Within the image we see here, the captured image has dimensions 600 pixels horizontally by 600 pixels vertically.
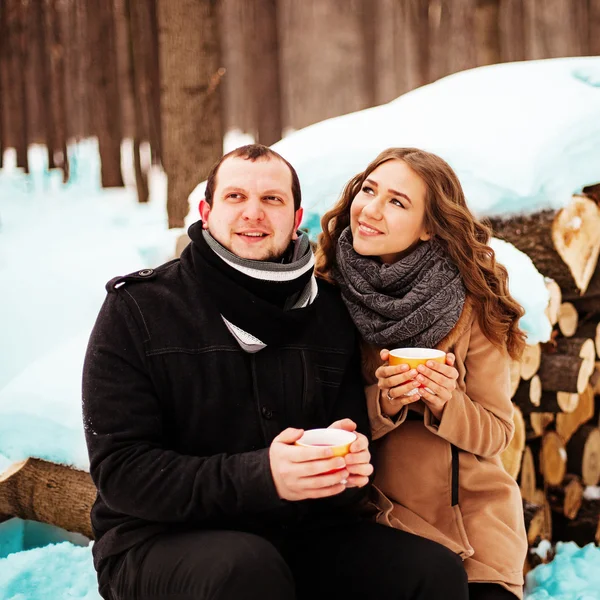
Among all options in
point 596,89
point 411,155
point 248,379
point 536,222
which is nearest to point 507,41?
point 596,89

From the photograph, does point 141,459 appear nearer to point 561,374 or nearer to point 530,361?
point 530,361

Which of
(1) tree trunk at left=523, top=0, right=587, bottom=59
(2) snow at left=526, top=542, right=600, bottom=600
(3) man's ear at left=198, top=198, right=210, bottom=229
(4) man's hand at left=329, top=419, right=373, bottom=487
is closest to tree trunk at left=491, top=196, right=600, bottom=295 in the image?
(2) snow at left=526, top=542, right=600, bottom=600

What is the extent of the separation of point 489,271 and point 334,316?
54 centimetres

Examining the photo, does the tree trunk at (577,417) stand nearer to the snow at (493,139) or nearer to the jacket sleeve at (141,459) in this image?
the snow at (493,139)

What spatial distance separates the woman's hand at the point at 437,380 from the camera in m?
2.03

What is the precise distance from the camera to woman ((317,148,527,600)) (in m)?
2.19

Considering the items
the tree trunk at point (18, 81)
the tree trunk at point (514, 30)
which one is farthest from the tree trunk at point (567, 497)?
the tree trunk at point (514, 30)

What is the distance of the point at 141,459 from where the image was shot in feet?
5.74

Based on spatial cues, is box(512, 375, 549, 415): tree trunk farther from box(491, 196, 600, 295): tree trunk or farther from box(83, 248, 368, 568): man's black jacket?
box(83, 248, 368, 568): man's black jacket

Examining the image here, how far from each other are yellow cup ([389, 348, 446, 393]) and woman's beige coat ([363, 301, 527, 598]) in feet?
0.52

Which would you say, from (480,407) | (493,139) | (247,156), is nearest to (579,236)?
(493,139)

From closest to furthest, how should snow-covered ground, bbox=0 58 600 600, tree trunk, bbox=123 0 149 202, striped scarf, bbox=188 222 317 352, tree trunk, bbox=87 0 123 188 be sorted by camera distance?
striped scarf, bbox=188 222 317 352 → snow-covered ground, bbox=0 58 600 600 → tree trunk, bbox=123 0 149 202 → tree trunk, bbox=87 0 123 188

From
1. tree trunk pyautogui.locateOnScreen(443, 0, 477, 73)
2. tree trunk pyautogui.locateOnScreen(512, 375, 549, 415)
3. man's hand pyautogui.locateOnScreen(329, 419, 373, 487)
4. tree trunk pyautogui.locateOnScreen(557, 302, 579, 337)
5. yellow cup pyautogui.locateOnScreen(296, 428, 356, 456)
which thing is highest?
tree trunk pyautogui.locateOnScreen(443, 0, 477, 73)

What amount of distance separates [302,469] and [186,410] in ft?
1.36
